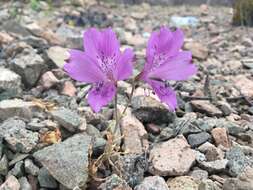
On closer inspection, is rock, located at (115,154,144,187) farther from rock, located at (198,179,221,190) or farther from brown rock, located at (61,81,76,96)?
brown rock, located at (61,81,76,96)

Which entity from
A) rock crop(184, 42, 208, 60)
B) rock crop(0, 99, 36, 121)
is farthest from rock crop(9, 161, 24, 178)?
rock crop(184, 42, 208, 60)

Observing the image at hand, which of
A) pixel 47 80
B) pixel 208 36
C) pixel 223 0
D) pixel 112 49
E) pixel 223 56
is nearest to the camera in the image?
pixel 112 49

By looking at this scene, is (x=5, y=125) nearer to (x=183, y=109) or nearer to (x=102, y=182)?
A: (x=102, y=182)

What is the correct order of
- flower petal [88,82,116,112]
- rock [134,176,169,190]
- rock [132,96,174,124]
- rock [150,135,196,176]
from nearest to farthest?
flower petal [88,82,116,112] < rock [134,176,169,190] < rock [150,135,196,176] < rock [132,96,174,124]

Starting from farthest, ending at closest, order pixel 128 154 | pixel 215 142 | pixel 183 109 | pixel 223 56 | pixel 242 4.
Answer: pixel 242 4
pixel 223 56
pixel 183 109
pixel 215 142
pixel 128 154

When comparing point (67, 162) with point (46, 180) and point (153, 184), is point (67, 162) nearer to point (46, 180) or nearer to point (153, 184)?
point (46, 180)

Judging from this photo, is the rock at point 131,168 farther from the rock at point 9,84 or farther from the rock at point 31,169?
the rock at point 9,84

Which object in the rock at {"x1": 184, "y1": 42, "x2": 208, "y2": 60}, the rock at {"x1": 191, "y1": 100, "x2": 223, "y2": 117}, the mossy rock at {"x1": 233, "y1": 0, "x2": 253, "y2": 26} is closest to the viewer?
the rock at {"x1": 191, "y1": 100, "x2": 223, "y2": 117}

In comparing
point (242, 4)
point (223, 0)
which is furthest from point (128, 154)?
point (223, 0)
